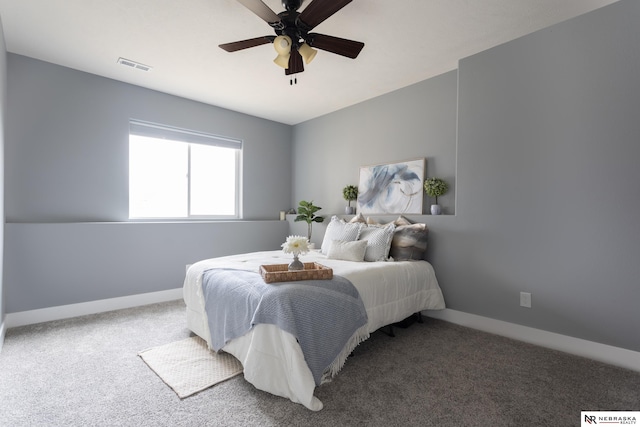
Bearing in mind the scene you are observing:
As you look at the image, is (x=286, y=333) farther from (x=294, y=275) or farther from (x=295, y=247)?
(x=295, y=247)

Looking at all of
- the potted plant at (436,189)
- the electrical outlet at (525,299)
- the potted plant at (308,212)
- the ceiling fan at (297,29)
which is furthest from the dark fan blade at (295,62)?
the electrical outlet at (525,299)

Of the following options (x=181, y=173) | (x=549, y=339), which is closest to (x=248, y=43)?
(x=181, y=173)

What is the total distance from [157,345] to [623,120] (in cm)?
390

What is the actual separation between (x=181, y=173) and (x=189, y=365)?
2.73 metres

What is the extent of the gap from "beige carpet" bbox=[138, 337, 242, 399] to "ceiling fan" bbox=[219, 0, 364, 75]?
7.22 ft

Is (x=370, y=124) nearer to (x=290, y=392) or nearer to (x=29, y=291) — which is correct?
(x=290, y=392)

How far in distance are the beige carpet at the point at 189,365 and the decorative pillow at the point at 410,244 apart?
1.79 meters

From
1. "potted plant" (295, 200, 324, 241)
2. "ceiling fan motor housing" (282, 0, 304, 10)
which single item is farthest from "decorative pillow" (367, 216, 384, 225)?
"ceiling fan motor housing" (282, 0, 304, 10)

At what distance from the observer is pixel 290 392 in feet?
5.53

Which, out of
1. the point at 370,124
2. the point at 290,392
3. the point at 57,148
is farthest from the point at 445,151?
the point at 57,148

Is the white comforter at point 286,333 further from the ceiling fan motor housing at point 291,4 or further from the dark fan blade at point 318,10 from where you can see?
the ceiling fan motor housing at point 291,4

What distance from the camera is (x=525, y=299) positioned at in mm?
2559

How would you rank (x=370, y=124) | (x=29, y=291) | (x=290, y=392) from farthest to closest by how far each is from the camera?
(x=370, y=124) → (x=29, y=291) → (x=290, y=392)

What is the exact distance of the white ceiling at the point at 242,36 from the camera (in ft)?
7.23
